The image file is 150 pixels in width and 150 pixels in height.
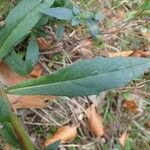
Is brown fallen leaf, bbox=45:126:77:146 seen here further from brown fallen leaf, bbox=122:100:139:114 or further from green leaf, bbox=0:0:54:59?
green leaf, bbox=0:0:54:59

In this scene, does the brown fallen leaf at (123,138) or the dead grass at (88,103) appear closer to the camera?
the dead grass at (88,103)

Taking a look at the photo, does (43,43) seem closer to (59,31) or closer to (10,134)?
(59,31)

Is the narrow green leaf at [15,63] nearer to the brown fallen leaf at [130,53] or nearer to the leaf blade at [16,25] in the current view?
the leaf blade at [16,25]

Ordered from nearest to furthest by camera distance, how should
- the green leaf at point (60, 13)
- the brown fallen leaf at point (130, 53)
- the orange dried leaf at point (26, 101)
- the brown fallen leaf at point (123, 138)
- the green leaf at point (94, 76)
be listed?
1. the green leaf at point (94, 76)
2. the green leaf at point (60, 13)
3. the orange dried leaf at point (26, 101)
4. the brown fallen leaf at point (123, 138)
5. the brown fallen leaf at point (130, 53)

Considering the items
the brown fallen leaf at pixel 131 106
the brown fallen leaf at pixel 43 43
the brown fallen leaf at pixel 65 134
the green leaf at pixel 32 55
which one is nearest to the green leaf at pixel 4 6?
the green leaf at pixel 32 55

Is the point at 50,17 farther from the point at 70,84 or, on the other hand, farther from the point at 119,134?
the point at 119,134

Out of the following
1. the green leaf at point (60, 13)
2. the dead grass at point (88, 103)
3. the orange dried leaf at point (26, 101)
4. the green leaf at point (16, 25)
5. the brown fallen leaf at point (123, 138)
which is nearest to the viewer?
the green leaf at point (16, 25)
